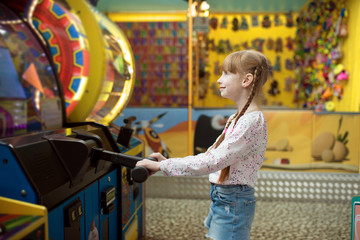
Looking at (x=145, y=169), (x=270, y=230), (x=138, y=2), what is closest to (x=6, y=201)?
(x=145, y=169)

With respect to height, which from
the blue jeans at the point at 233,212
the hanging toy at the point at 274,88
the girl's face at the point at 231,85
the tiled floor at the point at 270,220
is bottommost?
the tiled floor at the point at 270,220

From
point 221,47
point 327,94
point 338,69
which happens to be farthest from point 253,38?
point 338,69

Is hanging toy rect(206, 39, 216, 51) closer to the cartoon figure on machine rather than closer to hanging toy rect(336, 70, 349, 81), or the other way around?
hanging toy rect(336, 70, 349, 81)

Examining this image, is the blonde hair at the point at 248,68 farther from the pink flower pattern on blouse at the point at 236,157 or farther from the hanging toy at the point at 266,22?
the hanging toy at the point at 266,22

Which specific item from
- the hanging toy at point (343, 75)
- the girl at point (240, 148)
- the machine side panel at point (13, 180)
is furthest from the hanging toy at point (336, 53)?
the machine side panel at point (13, 180)

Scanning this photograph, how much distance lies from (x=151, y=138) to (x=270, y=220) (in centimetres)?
138

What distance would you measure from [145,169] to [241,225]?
460 millimetres

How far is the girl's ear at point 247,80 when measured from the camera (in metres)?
1.24

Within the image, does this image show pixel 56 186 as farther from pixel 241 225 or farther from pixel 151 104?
pixel 151 104

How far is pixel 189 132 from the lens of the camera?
10.8 ft

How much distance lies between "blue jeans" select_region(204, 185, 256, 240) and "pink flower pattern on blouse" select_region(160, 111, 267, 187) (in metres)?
0.04

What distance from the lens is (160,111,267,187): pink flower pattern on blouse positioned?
3.88 feet

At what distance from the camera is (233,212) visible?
125 centimetres

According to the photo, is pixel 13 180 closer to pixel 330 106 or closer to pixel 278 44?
pixel 330 106
